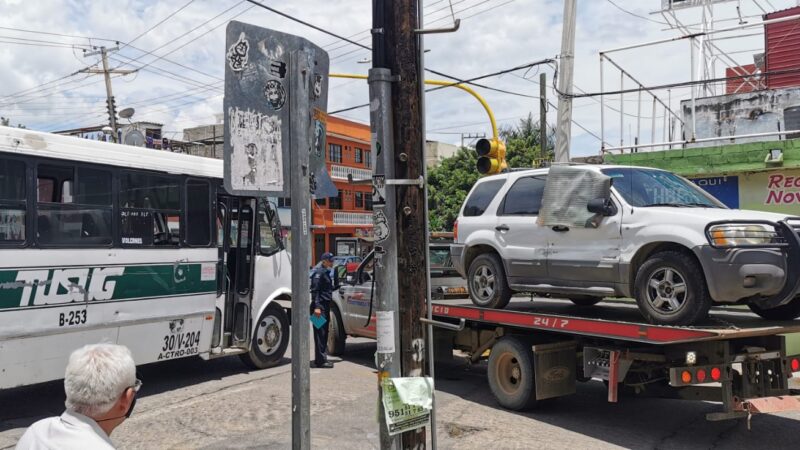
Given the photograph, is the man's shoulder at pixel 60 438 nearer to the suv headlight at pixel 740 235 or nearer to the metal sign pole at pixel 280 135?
the metal sign pole at pixel 280 135

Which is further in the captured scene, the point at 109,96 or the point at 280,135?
the point at 109,96

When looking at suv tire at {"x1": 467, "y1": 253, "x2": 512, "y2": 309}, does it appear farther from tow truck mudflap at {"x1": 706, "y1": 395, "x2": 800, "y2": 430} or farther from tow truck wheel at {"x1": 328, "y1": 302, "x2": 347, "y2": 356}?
tow truck wheel at {"x1": 328, "y1": 302, "x2": 347, "y2": 356}

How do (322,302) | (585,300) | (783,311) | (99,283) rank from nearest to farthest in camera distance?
(783,311) → (99,283) → (585,300) → (322,302)

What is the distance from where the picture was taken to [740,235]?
6.25 metres

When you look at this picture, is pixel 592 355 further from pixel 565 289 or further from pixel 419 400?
pixel 419 400

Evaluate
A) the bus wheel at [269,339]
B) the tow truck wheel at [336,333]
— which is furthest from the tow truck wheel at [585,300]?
the bus wheel at [269,339]

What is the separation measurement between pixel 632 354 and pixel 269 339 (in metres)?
5.71

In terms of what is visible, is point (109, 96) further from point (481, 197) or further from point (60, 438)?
point (60, 438)

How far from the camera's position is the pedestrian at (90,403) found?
2.48m

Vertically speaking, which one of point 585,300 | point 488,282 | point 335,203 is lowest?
point 585,300

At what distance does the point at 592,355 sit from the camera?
7.36 metres

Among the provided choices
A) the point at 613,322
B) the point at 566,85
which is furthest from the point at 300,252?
the point at 566,85

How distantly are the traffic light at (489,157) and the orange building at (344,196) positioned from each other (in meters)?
32.0

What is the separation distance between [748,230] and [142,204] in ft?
22.7
